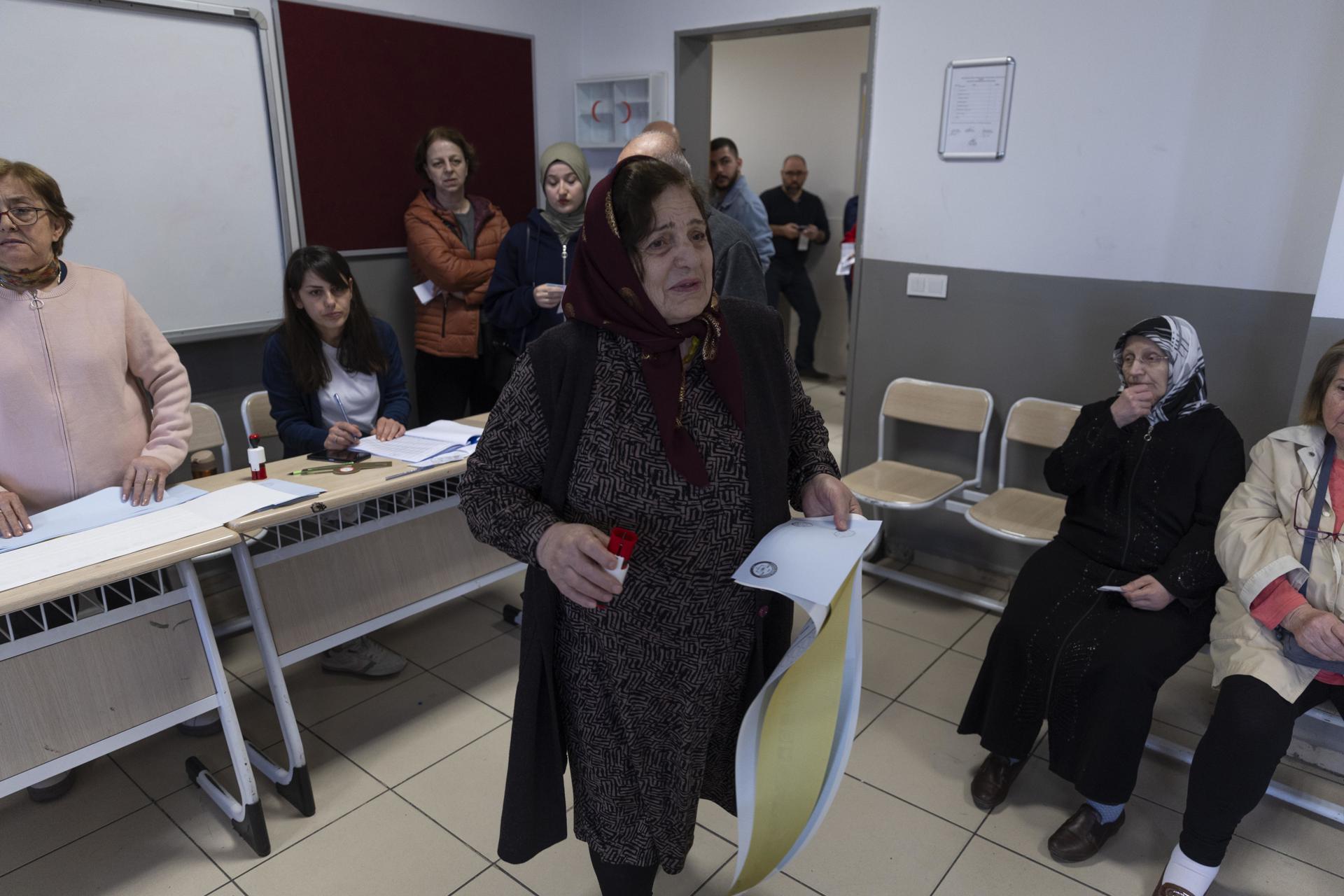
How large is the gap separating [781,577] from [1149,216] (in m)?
2.38

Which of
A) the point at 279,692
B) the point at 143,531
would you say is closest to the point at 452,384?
the point at 279,692

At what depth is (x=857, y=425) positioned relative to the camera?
373cm

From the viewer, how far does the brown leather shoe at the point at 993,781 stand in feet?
7.21

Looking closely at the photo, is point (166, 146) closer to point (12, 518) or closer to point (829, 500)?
point (12, 518)

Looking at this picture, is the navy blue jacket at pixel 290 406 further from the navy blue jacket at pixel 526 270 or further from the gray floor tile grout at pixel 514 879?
the gray floor tile grout at pixel 514 879

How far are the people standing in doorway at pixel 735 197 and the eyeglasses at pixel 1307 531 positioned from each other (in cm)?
213

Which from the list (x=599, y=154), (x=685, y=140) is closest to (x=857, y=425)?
(x=685, y=140)

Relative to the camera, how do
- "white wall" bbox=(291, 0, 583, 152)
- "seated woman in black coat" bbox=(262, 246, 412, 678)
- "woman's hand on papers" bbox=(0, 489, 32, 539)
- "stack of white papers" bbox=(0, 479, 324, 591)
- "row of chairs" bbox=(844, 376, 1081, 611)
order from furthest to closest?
"white wall" bbox=(291, 0, 583, 152) < "row of chairs" bbox=(844, 376, 1081, 611) < "seated woman in black coat" bbox=(262, 246, 412, 678) < "woman's hand on papers" bbox=(0, 489, 32, 539) < "stack of white papers" bbox=(0, 479, 324, 591)

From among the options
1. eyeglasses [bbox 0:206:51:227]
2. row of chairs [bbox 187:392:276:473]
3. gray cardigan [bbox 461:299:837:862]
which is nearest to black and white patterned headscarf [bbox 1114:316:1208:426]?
gray cardigan [bbox 461:299:837:862]

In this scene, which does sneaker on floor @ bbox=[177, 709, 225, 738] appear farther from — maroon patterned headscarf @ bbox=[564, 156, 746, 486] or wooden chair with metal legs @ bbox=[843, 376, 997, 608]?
wooden chair with metal legs @ bbox=[843, 376, 997, 608]

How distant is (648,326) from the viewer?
127 cm

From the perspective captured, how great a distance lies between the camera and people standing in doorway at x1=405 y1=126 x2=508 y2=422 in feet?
11.4

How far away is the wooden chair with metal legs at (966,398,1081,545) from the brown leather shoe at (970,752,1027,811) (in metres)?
0.79

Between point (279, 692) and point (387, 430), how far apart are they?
831 millimetres
